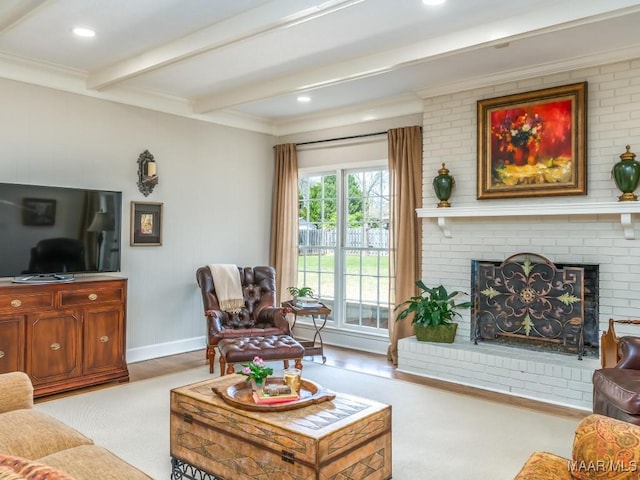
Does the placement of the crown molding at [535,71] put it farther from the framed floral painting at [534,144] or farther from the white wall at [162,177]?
the white wall at [162,177]

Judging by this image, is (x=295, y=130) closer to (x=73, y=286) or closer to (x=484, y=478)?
(x=73, y=286)

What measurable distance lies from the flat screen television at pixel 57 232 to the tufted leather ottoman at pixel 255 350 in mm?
1400

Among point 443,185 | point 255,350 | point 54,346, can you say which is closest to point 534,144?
point 443,185

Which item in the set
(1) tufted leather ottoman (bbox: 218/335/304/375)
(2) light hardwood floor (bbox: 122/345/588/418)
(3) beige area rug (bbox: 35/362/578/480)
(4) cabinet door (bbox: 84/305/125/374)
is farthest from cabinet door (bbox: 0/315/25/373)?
(1) tufted leather ottoman (bbox: 218/335/304/375)

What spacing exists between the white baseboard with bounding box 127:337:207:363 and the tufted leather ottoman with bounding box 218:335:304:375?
1196 millimetres

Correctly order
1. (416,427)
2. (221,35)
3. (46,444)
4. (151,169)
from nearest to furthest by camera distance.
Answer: (46,444), (416,427), (221,35), (151,169)

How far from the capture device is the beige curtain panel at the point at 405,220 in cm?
539

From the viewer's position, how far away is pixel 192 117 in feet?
19.0

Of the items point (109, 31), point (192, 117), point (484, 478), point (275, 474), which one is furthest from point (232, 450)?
point (192, 117)

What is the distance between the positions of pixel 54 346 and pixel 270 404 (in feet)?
7.97

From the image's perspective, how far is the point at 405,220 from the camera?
5.45 metres

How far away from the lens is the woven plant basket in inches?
190

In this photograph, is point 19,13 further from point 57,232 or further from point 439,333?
point 439,333

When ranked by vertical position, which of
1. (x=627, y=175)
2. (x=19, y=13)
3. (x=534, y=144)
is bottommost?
(x=627, y=175)
